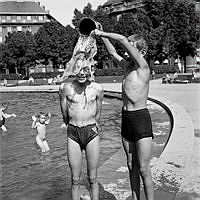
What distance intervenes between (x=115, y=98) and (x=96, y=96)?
17753 mm

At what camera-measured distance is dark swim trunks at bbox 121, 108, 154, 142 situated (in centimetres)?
384

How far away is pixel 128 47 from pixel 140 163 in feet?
4.33

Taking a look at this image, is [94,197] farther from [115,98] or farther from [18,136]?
[115,98]

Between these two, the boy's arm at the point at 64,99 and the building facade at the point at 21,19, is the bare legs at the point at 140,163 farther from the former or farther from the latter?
the building facade at the point at 21,19

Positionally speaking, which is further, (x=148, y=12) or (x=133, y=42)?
(x=148, y=12)

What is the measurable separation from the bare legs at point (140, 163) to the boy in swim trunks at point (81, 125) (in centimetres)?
41

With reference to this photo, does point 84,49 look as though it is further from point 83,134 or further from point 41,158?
point 41,158

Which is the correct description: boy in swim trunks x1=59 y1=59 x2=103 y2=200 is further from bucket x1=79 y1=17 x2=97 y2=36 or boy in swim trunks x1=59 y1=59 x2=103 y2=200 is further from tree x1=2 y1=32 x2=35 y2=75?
tree x1=2 y1=32 x2=35 y2=75

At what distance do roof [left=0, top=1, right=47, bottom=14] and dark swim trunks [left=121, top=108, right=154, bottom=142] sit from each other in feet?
341

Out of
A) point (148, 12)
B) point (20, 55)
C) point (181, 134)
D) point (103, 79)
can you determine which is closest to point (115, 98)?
point (181, 134)

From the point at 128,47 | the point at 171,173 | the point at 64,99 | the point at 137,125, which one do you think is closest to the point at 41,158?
the point at 171,173

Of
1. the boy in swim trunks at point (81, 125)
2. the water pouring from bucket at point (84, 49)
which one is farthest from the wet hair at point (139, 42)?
the boy in swim trunks at point (81, 125)

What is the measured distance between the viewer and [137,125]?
12.6 feet

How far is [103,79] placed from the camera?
152 ft
